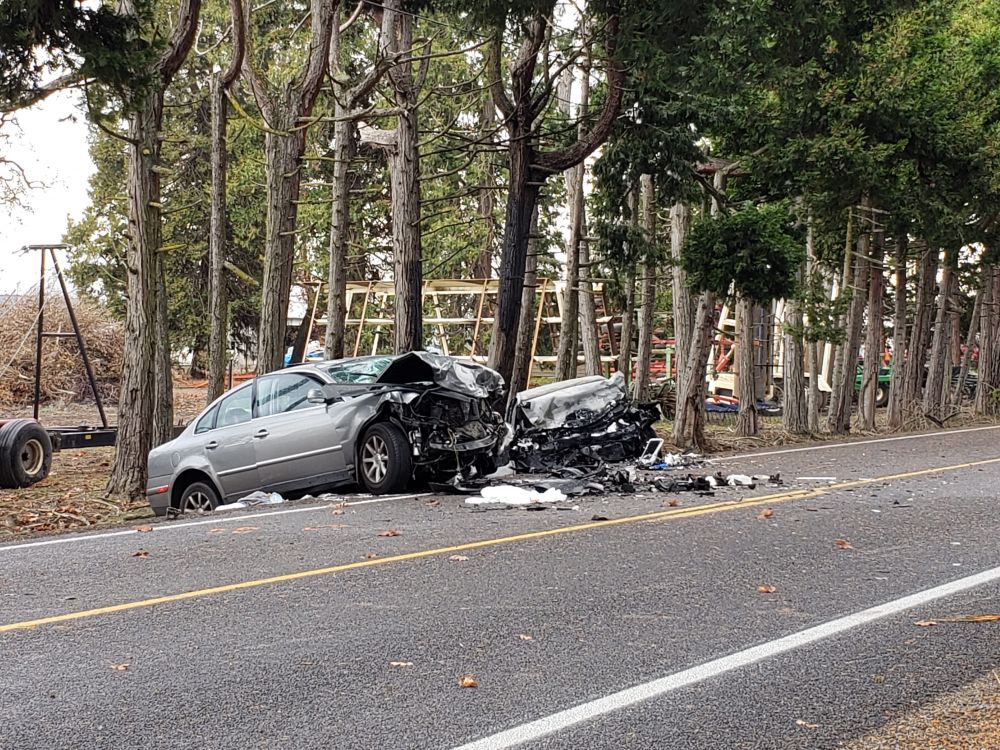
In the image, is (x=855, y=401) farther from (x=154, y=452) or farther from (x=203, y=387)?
(x=154, y=452)

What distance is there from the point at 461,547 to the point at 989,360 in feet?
97.1

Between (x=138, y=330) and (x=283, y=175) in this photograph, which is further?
(x=283, y=175)

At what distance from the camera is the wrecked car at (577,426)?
1572 cm

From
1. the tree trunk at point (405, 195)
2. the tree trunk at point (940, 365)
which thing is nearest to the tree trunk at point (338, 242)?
the tree trunk at point (405, 195)

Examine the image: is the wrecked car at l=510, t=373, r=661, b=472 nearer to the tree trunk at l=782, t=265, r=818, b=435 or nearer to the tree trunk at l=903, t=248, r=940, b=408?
the tree trunk at l=782, t=265, r=818, b=435

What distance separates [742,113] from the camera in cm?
2280

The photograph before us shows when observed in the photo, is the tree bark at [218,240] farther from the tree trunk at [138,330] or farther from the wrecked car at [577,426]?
the wrecked car at [577,426]

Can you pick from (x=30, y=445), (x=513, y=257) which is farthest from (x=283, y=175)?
(x=30, y=445)

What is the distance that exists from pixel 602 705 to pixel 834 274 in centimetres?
2778

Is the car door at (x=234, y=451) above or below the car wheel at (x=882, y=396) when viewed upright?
above

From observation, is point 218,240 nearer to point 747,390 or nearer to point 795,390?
point 747,390

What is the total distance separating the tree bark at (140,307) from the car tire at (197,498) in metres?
2.49

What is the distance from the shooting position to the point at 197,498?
14.3 m

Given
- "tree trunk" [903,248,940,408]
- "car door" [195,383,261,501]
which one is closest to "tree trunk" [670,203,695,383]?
"tree trunk" [903,248,940,408]
